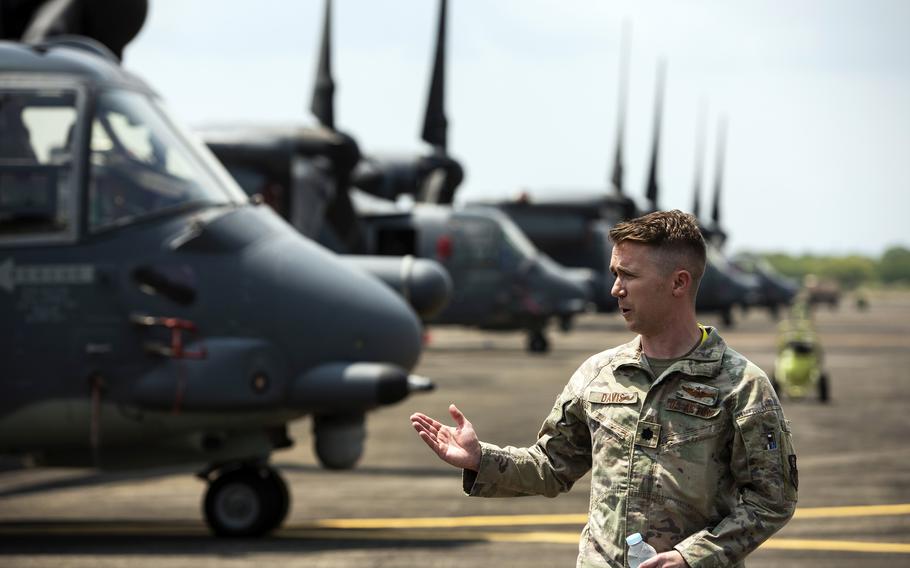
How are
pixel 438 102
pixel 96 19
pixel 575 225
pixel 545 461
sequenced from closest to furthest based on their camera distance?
pixel 545 461 → pixel 96 19 → pixel 438 102 → pixel 575 225

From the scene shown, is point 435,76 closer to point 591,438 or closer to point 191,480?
point 191,480

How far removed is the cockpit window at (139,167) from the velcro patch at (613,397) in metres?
5.56

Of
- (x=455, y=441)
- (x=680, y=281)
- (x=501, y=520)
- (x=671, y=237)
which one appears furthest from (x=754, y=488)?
(x=501, y=520)

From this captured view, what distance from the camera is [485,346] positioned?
39.3m

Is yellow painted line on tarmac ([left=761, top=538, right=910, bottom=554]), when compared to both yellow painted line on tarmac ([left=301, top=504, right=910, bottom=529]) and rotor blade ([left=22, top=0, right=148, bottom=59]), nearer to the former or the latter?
yellow painted line on tarmac ([left=301, top=504, right=910, bottom=529])

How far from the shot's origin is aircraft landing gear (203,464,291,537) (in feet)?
30.2

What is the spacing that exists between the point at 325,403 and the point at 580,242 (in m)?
31.5

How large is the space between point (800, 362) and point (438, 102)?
414 inches

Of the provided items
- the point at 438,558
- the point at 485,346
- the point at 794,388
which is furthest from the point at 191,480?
the point at 485,346

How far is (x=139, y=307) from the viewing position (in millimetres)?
8758

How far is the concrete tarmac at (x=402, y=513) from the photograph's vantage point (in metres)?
8.59

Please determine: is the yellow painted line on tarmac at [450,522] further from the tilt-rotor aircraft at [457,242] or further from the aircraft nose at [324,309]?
the tilt-rotor aircraft at [457,242]

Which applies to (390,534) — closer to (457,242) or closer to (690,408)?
(690,408)

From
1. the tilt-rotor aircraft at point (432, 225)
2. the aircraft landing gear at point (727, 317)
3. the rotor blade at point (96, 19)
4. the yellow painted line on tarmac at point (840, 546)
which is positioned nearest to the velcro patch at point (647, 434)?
the yellow painted line on tarmac at point (840, 546)
